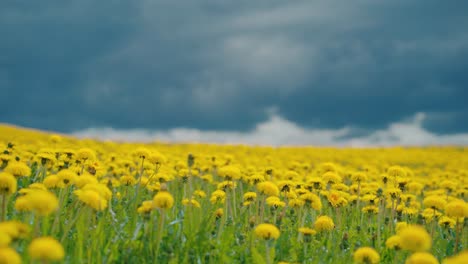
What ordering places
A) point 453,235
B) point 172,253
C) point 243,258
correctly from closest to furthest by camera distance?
1. point 172,253
2. point 243,258
3. point 453,235

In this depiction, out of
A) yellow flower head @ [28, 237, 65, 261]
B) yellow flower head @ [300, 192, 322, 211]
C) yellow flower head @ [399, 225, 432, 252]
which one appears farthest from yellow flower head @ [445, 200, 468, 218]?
yellow flower head @ [28, 237, 65, 261]

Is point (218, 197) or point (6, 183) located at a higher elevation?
point (6, 183)

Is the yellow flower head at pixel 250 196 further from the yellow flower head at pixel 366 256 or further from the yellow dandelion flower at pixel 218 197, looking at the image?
the yellow flower head at pixel 366 256

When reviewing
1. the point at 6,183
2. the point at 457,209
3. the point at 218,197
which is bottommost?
the point at 218,197

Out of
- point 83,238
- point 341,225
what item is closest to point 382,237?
point 341,225

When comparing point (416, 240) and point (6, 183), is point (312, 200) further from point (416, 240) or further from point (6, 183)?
point (6, 183)

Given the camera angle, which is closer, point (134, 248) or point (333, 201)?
point (134, 248)

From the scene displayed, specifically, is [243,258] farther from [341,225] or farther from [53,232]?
[341,225]

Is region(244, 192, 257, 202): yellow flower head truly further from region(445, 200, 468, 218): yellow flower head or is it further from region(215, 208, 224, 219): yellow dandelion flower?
region(445, 200, 468, 218): yellow flower head

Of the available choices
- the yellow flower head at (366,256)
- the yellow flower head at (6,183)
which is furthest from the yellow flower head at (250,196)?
the yellow flower head at (6,183)

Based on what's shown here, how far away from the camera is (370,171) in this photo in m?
10.6

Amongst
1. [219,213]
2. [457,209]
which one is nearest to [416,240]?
[457,209]

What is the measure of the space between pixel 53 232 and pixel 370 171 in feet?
25.5

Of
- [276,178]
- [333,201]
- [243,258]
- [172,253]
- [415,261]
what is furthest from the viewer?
[276,178]
